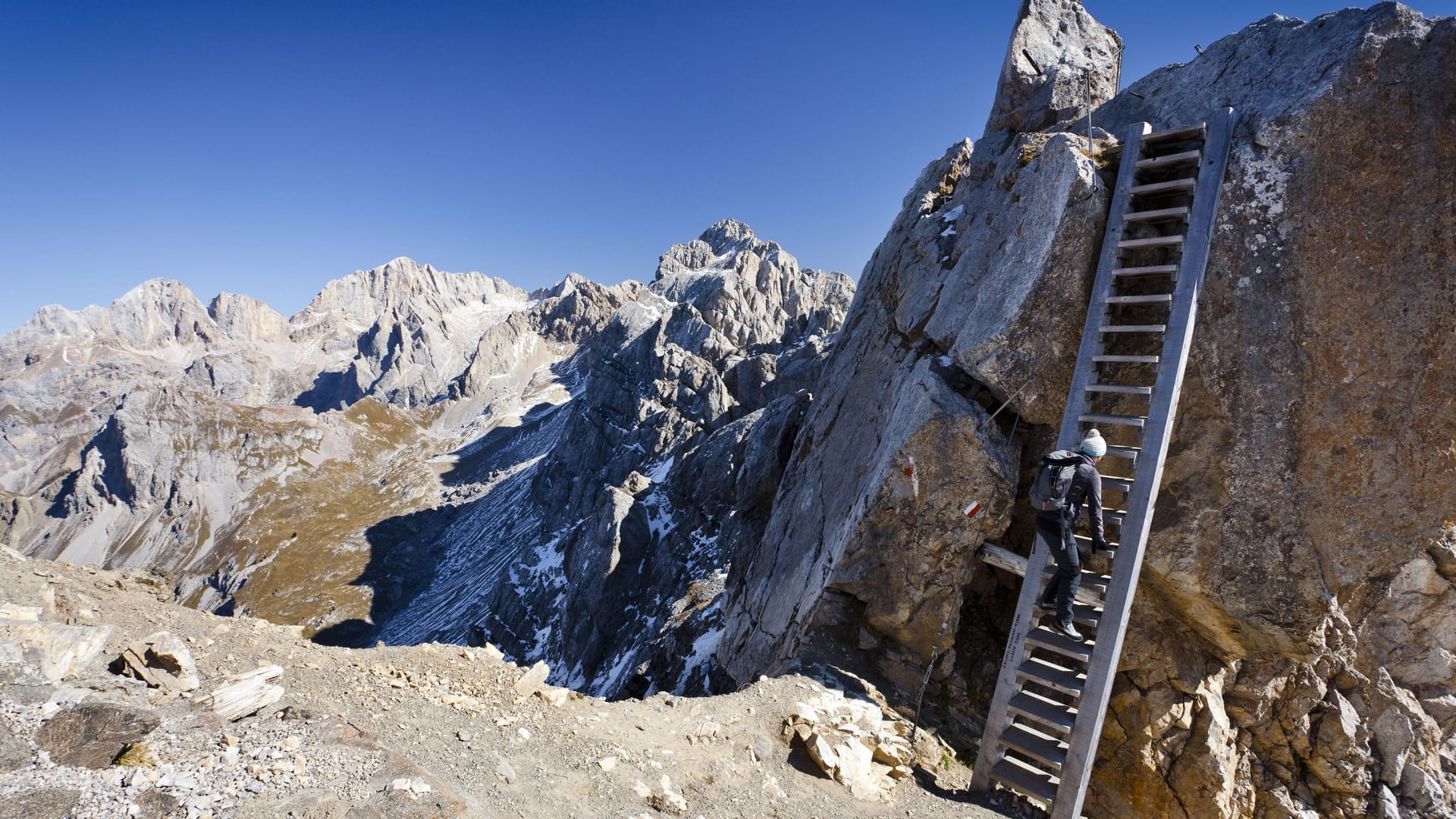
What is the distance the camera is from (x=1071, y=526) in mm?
9461

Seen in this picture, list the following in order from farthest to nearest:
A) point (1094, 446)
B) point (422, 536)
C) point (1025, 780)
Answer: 1. point (422, 536)
2. point (1025, 780)
3. point (1094, 446)

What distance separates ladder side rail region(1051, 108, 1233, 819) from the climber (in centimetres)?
55

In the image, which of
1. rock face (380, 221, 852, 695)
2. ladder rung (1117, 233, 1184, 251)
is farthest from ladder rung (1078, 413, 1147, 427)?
rock face (380, 221, 852, 695)

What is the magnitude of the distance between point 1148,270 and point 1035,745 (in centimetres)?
891

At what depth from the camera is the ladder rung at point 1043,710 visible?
31.2 feet

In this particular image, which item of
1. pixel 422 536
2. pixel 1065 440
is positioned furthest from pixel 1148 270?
pixel 422 536

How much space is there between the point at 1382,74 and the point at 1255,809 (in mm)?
13242

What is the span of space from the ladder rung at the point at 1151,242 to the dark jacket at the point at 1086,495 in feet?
15.5

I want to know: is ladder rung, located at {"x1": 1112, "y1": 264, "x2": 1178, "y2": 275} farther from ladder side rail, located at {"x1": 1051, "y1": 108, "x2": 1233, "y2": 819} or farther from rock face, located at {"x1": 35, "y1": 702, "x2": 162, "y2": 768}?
rock face, located at {"x1": 35, "y1": 702, "x2": 162, "y2": 768}

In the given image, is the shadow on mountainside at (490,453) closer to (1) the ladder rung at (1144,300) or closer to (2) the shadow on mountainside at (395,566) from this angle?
(2) the shadow on mountainside at (395,566)

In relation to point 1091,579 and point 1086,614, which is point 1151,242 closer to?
point 1091,579

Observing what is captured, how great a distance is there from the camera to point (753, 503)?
123 ft

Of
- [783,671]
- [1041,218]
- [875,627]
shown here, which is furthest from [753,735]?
[1041,218]

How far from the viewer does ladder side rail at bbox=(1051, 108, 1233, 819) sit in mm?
9086
